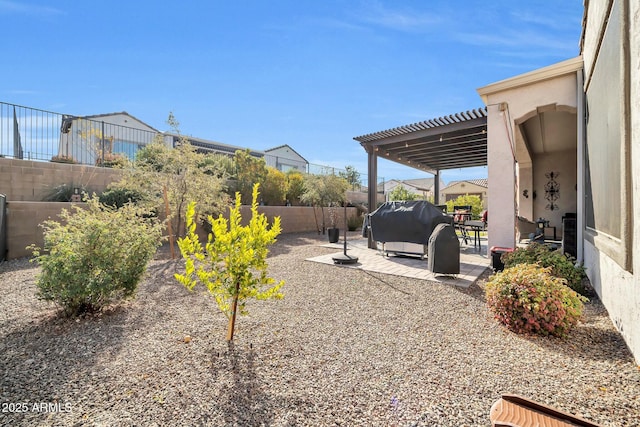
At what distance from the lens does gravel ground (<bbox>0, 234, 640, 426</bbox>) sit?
183cm

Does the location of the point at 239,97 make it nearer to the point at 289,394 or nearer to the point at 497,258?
the point at 497,258

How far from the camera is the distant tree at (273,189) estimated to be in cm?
1391

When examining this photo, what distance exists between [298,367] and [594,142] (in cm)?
524

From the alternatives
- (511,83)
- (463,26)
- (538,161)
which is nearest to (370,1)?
(463,26)

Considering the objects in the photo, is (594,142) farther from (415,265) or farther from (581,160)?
(415,265)

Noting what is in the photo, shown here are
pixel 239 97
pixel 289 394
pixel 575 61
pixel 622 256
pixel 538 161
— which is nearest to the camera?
pixel 289 394

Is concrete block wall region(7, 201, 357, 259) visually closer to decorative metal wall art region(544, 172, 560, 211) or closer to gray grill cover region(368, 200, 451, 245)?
gray grill cover region(368, 200, 451, 245)

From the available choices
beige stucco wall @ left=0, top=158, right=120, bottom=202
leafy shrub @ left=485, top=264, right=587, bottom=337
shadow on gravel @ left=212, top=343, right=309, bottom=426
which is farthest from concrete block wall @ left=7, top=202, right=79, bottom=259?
leafy shrub @ left=485, top=264, right=587, bottom=337

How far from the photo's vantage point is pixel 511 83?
21.8 ft

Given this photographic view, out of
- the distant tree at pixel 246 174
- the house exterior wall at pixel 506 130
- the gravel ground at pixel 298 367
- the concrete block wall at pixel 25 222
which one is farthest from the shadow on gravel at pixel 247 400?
the distant tree at pixel 246 174

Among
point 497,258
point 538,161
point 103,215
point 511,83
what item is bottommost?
point 497,258

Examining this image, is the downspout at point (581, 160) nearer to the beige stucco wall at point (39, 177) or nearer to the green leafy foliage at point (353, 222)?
the green leafy foliage at point (353, 222)

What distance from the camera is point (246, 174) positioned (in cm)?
1271

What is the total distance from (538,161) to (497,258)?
7906mm
